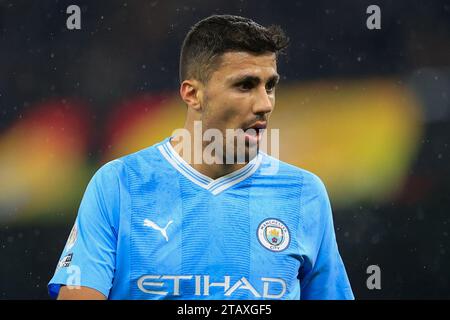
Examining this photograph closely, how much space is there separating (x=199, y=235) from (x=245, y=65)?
2.29ft

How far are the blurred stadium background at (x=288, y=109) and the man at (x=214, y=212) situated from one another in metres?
3.06

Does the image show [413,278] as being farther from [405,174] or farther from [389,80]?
[389,80]

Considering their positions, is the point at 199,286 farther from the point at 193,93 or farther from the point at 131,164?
the point at 193,93

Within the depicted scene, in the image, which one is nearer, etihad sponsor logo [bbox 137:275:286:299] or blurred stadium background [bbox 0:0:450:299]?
etihad sponsor logo [bbox 137:275:286:299]

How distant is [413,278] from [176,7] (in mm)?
2781

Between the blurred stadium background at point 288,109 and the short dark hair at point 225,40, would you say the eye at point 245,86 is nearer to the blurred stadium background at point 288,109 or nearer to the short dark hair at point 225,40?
the short dark hair at point 225,40

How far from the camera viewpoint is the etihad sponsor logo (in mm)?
3213

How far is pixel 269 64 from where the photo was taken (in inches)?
135

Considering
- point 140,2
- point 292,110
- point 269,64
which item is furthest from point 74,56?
point 269,64

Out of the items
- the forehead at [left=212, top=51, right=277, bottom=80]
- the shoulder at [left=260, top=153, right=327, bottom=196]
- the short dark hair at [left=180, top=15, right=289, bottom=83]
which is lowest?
the shoulder at [left=260, top=153, right=327, bottom=196]

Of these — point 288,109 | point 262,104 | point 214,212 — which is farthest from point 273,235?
point 288,109

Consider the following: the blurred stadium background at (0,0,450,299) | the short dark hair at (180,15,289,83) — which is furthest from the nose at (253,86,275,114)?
the blurred stadium background at (0,0,450,299)

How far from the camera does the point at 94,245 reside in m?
3.20

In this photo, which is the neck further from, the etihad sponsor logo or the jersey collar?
the etihad sponsor logo
